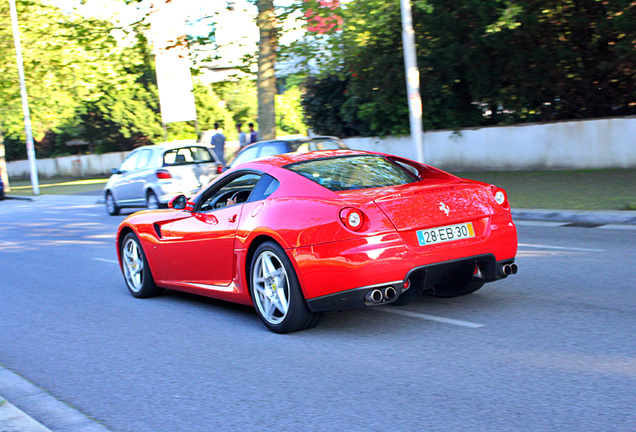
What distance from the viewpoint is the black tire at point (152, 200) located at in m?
17.9

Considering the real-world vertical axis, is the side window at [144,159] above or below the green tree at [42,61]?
below

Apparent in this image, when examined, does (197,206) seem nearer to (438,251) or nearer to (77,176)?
(438,251)

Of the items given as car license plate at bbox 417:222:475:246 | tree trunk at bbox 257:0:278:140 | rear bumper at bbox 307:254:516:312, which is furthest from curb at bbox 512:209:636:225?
tree trunk at bbox 257:0:278:140

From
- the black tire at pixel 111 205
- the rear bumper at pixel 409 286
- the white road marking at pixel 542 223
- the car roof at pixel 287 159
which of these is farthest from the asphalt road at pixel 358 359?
the black tire at pixel 111 205

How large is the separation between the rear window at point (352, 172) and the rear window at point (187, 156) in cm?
1167

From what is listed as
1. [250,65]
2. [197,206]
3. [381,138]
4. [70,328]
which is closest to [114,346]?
[70,328]

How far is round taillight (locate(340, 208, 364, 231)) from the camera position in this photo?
214 inches

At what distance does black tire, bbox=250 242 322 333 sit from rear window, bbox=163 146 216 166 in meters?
12.2

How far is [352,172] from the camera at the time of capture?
639cm

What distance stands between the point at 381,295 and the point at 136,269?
11.9 ft

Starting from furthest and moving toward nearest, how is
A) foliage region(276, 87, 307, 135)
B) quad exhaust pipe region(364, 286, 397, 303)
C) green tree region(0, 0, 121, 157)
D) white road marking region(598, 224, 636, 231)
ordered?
foliage region(276, 87, 307, 135) → green tree region(0, 0, 121, 157) → white road marking region(598, 224, 636, 231) → quad exhaust pipe region(364, 286, 397, 303)

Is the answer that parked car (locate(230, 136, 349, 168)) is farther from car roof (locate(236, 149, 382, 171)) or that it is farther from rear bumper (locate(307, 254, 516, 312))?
rear bumper (locate(307, 254, 516, 312))

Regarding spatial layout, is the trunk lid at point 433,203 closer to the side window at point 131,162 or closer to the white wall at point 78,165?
the side window at point 131,162

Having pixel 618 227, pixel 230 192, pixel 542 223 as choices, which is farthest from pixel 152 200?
pixel 230 192
